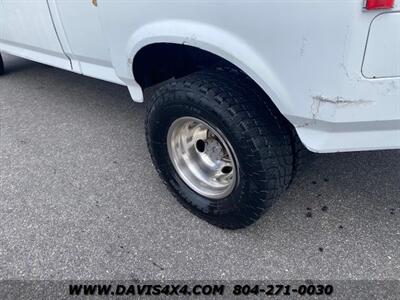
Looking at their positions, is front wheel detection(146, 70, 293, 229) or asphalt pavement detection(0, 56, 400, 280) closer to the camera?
front wheel detection(146, 70, 293, 229)

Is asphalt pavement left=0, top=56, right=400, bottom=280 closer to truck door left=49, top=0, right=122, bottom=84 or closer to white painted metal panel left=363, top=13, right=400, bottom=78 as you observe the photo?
truck door left=49, top=0, right=122, bottom=84

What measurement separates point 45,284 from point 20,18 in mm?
2406

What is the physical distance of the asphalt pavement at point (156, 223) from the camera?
201 cm

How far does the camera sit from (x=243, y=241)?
215 cm

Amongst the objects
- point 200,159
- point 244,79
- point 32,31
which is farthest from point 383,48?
point 32,31

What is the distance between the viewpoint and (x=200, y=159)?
2340mm

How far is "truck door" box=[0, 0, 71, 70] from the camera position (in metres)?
2.91

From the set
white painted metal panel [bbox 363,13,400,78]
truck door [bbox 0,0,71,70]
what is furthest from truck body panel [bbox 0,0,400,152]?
truck door [bbox 0,0,71,70]

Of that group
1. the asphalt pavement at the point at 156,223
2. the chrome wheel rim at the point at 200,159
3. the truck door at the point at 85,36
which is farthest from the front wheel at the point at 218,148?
the truck door at the point at 85,36

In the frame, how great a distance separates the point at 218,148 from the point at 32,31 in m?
2.13

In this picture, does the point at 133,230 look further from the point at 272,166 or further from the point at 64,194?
the point at 272,166

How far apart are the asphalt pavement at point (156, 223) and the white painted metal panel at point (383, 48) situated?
3.62 ft

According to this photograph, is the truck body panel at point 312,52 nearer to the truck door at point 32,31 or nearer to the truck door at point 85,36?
the truck door at point 85,36

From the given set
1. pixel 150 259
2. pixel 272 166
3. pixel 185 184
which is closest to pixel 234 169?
pixel 272 166
